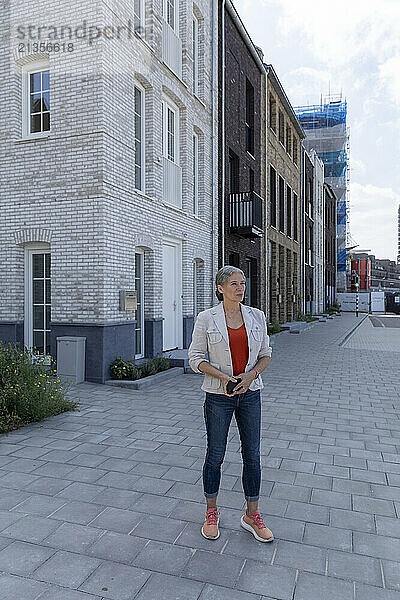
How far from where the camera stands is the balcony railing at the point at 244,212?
1628cm

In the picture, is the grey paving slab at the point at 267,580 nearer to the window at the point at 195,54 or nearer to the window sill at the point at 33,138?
the window sill at the point at 33,138

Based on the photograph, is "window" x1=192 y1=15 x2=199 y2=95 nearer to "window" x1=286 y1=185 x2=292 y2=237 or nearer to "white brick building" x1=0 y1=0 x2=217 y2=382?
"white brick building" x1=0 y1=0 x2=217 y2=382

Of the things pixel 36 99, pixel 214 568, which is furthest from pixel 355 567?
pixel 36 99

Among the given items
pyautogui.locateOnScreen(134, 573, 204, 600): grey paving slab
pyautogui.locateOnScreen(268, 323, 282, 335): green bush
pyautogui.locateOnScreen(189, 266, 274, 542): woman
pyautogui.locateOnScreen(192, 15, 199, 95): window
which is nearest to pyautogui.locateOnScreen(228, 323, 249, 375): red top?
pyautogui.locateOnScreen(189, 266, 274, 542): woman

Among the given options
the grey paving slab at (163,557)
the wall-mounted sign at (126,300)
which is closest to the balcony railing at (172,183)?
the wall-mounted sign at (126,300)

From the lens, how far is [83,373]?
9008 millimetres

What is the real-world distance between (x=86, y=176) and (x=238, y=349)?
22.1 ft

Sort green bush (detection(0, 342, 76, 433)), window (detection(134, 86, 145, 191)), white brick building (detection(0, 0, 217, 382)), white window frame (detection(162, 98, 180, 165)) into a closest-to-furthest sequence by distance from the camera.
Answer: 1. green bush (detection(0, 342, 76, 433))
2. white brick building (detection(0, 0, 217, 382))
3. window (detection(134, 86, 145, 191))
4. white window frame (detection(162, 98, 180, 165))

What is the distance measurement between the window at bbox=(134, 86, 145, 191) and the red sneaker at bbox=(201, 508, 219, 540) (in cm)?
850

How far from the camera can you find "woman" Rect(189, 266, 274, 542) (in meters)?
3.37

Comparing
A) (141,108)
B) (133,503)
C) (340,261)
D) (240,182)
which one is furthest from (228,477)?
(340,261)

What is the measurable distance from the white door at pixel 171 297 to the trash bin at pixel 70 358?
3498mm

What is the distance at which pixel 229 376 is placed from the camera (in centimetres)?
333

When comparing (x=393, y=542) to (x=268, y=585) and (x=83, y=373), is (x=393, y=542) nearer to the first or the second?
(x=268, y=585)
